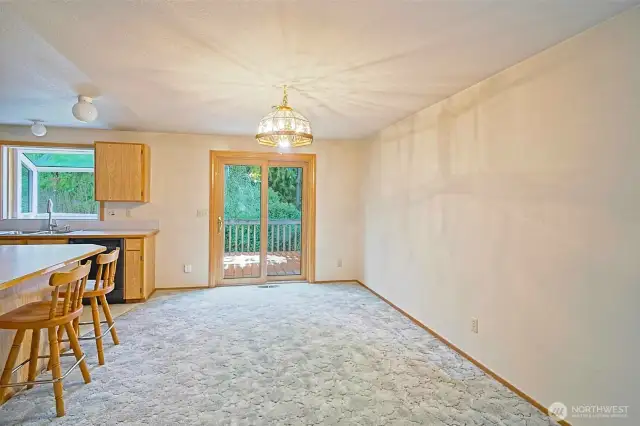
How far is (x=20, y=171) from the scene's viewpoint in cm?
514

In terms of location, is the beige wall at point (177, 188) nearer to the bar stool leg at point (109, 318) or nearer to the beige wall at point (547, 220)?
the bar stool leg at point (109, 318)

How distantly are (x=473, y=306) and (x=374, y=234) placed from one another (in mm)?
2344

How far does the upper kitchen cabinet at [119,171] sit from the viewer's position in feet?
15.8

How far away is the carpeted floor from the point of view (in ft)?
7.25

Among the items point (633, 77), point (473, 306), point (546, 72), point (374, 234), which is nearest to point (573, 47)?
point (546, 72)

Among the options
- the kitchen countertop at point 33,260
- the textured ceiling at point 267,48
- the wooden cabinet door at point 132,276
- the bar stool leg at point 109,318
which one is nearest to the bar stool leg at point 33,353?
the kitchen countertop at point 33,260

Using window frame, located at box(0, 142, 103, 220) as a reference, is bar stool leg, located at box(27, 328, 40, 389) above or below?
below

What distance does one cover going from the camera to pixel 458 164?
3.22 meters

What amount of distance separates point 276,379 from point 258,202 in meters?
3.43

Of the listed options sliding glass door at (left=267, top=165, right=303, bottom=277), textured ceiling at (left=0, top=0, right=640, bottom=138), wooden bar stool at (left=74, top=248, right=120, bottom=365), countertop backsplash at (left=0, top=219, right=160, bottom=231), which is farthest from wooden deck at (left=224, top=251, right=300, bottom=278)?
textured ceiling at (left=0, top=0, right=640, bottom=138)

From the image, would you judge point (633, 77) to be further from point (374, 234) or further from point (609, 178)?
point (374, 234)

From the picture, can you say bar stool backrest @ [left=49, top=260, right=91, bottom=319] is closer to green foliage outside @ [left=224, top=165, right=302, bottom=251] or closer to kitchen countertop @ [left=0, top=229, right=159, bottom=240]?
kitchen countertop @ [left=0, top=229, right=159, bottom=240]
